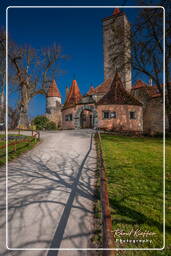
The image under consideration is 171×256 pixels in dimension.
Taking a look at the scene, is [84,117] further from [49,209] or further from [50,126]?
[49,209]

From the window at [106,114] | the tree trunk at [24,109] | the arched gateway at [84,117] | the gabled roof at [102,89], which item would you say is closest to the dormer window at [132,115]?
the window at [106,114]

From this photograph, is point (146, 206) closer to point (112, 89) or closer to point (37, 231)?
point (37, 231)

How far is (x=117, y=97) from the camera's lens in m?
18.4

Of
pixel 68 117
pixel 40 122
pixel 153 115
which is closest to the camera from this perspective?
pixel 68 117

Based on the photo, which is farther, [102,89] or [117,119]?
[102,89]

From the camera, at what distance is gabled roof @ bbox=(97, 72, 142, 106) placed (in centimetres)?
1829

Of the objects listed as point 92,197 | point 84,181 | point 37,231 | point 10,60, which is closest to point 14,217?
point 37,231

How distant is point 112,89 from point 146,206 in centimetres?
1856

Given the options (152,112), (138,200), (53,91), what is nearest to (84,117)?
(152,112)

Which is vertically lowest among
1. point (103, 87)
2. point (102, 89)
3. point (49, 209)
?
point (49, 209)

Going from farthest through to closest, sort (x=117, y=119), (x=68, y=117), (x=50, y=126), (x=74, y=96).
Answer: (x=50, y=126)
(x=74, y=96)
(x=68, y=117)
(x=117, y=119)

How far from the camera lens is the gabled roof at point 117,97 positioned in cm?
1829

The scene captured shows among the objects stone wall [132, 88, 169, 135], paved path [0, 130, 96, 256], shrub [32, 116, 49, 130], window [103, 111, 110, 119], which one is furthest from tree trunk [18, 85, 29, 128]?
stone wall [132, 88, 169, 135]

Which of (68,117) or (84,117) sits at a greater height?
(84,117)
